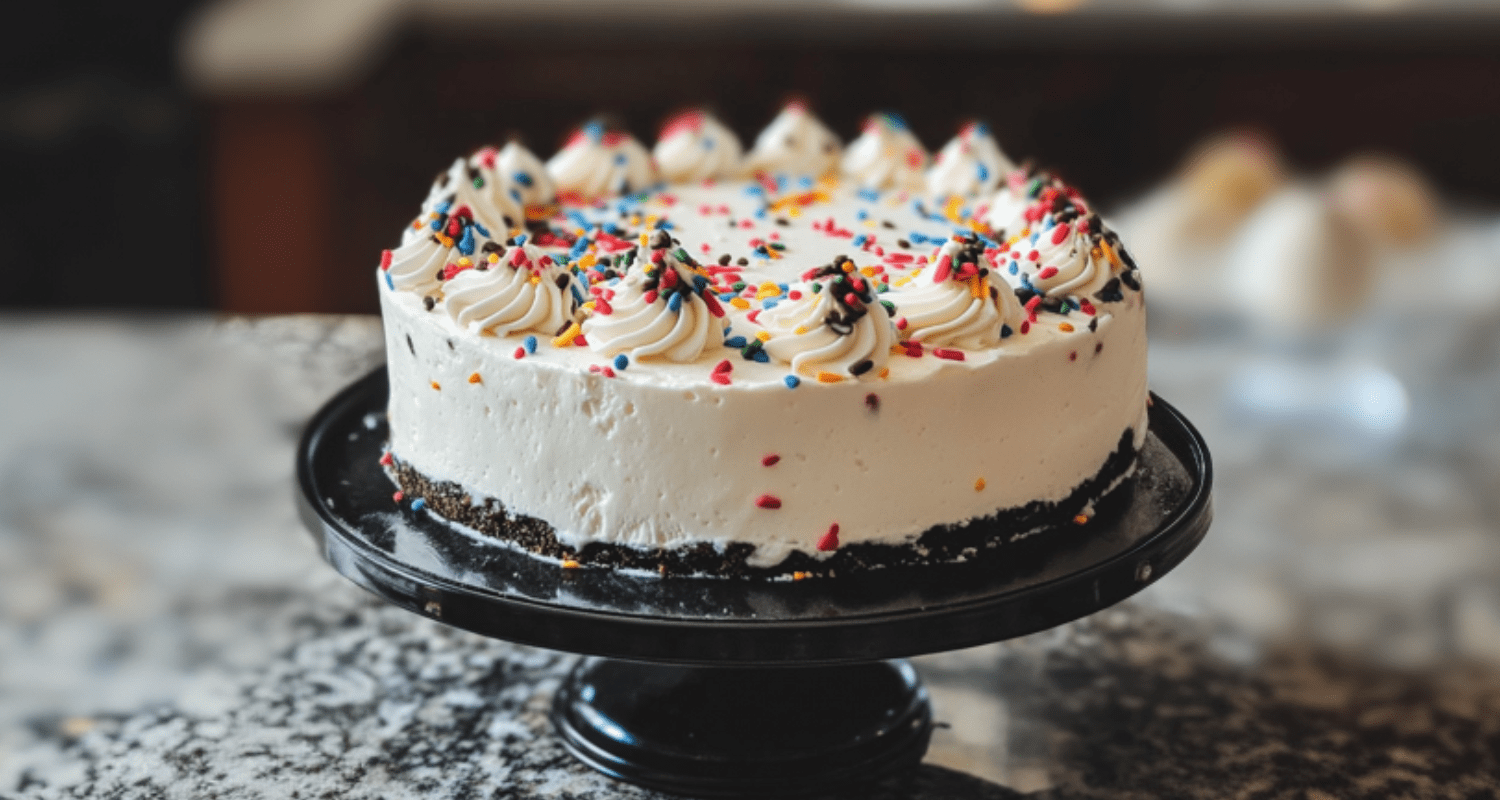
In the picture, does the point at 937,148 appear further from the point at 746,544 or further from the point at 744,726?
the point at 746,544

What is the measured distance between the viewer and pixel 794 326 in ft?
5.68

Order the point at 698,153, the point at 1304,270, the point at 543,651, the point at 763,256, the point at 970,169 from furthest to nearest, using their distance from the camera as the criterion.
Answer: the point at 1304,270 → the point at 698,153 → the point at 970,169 → the point at 543,651 → the point at 763,256

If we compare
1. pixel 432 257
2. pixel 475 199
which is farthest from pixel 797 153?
pixel 432 257

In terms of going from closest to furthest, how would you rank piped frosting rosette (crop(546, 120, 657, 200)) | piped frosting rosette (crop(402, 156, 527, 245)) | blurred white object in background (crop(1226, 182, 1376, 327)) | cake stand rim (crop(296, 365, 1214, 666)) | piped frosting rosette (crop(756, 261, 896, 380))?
1. cake stand rim (crop(296, 365, 1214, 666))
2. piped frosting rosette (crop(756, 261, 896, 380))
3. piped frosting rosette (crop(402, 156, 527, 245))
4. piped frosting rosette (crop(546, 120, 657, 200))
5. blurred white object in background (crop(1226, 182, 1376, 327))

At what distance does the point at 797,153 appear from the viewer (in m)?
2.55

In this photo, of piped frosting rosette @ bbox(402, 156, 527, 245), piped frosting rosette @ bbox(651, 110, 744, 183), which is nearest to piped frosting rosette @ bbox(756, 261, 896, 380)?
piped frosting rosette @ bbox(402, 156, 527, 245)

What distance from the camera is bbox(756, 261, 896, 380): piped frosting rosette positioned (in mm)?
1680

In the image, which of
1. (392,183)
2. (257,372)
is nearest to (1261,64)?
(392,183)

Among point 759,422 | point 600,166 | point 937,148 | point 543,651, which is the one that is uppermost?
point 600,166

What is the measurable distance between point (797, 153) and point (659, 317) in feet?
3.02

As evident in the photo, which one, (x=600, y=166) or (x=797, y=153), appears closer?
(x=600, y=166)

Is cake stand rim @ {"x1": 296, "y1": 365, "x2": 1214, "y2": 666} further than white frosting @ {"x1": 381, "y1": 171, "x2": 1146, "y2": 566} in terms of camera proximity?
No

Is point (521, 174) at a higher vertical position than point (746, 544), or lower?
higher

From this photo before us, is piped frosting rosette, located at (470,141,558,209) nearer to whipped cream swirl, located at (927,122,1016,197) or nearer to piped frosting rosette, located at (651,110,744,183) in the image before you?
piped frosting rosette, located at (651,110,744,183)
